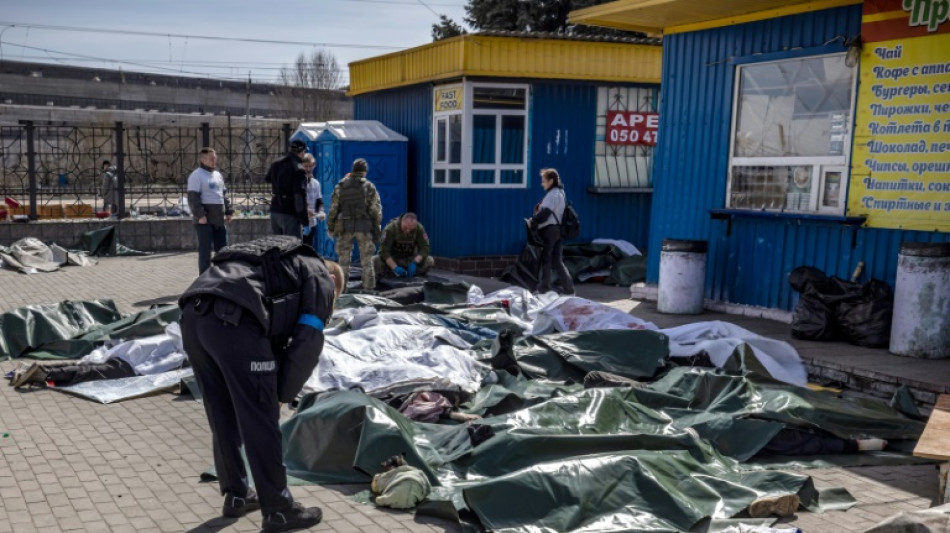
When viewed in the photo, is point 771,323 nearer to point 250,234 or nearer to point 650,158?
point 650,158

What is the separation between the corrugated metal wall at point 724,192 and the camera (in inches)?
325

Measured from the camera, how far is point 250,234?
17.7 meters

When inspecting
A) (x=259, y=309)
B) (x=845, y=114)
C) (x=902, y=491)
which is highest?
(x=845, y=114)

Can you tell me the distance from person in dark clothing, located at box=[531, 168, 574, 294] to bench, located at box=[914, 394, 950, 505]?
634cm

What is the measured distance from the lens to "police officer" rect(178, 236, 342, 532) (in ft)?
12.9

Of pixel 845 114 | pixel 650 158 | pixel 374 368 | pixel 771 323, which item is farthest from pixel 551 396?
Answer: pixel 650 158

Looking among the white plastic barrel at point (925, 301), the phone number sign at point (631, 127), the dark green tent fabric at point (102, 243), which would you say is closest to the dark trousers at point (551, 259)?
the phone number sign at point (631, 127)

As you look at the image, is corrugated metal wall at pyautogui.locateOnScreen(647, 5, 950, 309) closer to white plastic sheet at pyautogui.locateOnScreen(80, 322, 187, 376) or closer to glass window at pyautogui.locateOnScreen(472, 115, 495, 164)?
glass window at pyautogui.locateOnScreen(472, 115, 495, 164)

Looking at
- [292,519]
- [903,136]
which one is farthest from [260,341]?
[903,136]

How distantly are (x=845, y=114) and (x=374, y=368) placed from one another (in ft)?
17.2

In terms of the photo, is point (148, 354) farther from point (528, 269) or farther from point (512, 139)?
point (512, 139)

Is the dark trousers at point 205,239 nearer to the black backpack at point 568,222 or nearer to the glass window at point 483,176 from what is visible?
the glass window at point 483,176

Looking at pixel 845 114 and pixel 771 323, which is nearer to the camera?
pixel 845 114

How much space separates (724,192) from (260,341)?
703cm
